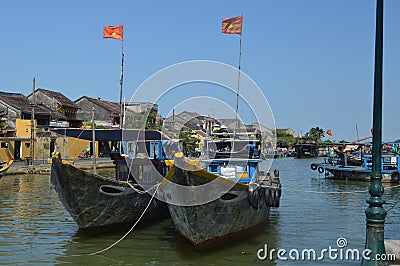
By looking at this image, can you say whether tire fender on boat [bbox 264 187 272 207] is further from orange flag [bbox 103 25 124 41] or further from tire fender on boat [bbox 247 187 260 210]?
orange flag [bbox 103 25 124 41]

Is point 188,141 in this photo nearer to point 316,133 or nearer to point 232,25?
point 232,25

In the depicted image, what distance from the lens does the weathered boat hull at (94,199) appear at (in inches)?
492

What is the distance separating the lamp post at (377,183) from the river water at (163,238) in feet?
11.8

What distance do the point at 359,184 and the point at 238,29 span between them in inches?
608

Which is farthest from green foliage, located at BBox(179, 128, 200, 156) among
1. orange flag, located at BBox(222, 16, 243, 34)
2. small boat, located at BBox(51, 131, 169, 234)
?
small boat, located at BBox(51, 131, 169, 234)

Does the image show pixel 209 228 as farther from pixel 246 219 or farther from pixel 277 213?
pixel 277 213

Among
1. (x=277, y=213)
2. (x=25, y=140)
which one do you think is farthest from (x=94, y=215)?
(x=25, y=140)

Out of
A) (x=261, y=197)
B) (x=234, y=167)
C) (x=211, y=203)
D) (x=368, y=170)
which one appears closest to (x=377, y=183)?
(x=211, y=203)

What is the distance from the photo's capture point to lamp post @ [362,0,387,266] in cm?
718

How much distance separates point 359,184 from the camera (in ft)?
105

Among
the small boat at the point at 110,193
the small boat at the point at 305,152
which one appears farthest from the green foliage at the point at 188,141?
the small boat at the point at 305,152

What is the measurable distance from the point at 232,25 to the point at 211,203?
12.7 metres

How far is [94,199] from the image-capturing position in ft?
42.7

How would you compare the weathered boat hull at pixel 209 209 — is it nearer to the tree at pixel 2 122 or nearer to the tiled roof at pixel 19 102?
the tree at pixel 2 122
